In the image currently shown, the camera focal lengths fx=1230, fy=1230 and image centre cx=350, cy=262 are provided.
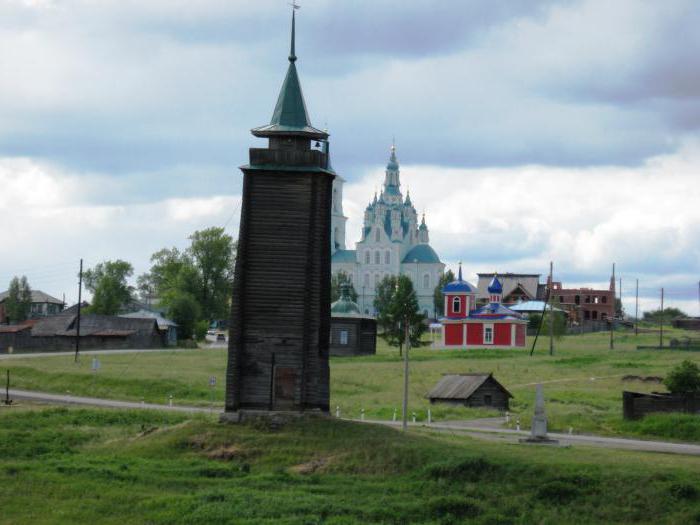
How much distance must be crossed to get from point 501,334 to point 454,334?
4.36 metres

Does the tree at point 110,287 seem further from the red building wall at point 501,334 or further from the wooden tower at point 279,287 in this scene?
the wooden tower at point 279,287

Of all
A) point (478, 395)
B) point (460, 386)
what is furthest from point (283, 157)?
point (460, 386)

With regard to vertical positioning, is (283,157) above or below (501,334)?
above

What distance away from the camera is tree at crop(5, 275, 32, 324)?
137625mm

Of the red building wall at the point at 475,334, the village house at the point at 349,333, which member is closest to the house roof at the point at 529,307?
the red building wall at the point at 475,334

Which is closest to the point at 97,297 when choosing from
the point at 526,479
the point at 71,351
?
the point at 71,351

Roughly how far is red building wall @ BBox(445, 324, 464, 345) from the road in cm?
4927

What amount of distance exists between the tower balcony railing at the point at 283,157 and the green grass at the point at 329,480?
8.39 m

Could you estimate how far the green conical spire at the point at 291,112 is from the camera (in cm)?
4059

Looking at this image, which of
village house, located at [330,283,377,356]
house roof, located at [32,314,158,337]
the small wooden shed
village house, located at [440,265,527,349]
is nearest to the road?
the small wooden shed

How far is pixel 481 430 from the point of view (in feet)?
152

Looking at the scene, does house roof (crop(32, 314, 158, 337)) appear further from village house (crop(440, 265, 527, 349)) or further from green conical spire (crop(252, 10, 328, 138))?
green conical spire (crop(252, 10, 328, 138))

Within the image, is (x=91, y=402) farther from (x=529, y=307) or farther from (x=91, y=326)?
(x=529, y=307)

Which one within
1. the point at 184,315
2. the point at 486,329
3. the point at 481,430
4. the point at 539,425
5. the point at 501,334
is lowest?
the point at 481,430
